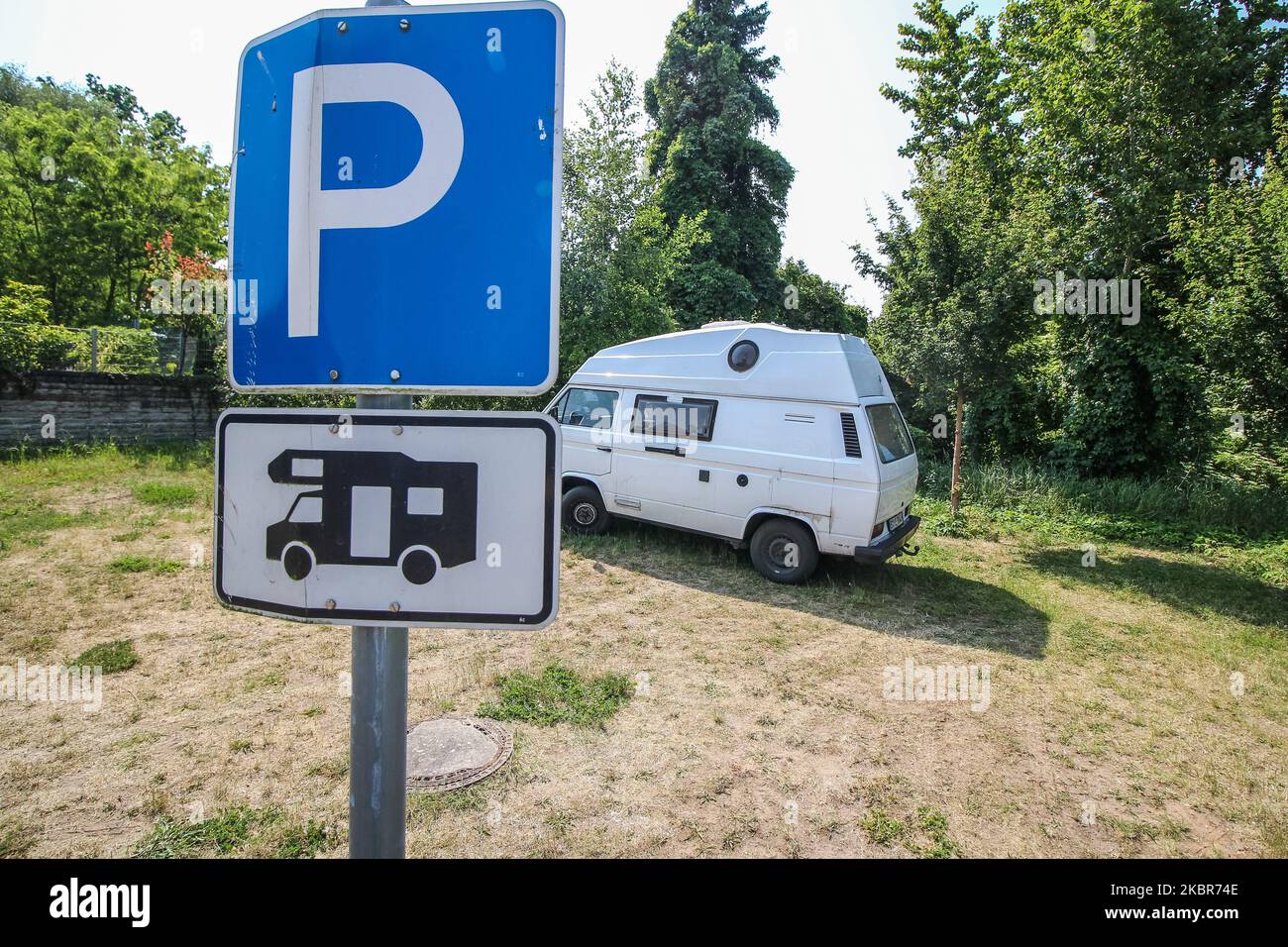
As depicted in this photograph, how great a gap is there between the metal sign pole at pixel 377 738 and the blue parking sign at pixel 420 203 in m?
0.15

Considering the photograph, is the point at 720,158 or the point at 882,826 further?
the point at 720,158

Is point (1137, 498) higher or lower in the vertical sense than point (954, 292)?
lower

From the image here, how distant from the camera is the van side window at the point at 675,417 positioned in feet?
25.9

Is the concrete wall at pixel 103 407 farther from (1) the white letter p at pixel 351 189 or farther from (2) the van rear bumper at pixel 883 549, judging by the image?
(1) the white letter p at pixel 351 189

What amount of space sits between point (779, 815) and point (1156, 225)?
1314cm

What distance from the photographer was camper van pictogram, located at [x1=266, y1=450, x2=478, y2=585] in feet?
4.05

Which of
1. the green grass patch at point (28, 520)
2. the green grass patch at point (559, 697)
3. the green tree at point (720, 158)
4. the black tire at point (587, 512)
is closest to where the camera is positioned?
the green grass patch at point (559, 697)

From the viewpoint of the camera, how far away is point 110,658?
15.6ft

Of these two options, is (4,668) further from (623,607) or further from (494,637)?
(623,607)

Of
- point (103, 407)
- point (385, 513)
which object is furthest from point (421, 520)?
point (103, 407)

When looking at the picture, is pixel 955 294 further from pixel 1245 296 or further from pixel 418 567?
pixel 418 567

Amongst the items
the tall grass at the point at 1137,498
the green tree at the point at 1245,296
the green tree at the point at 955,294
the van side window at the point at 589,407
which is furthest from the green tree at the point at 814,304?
the van side window at the point at 589,407

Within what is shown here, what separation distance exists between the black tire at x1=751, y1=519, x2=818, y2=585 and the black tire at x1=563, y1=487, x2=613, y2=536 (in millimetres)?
2274

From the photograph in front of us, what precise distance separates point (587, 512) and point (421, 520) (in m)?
7.84
